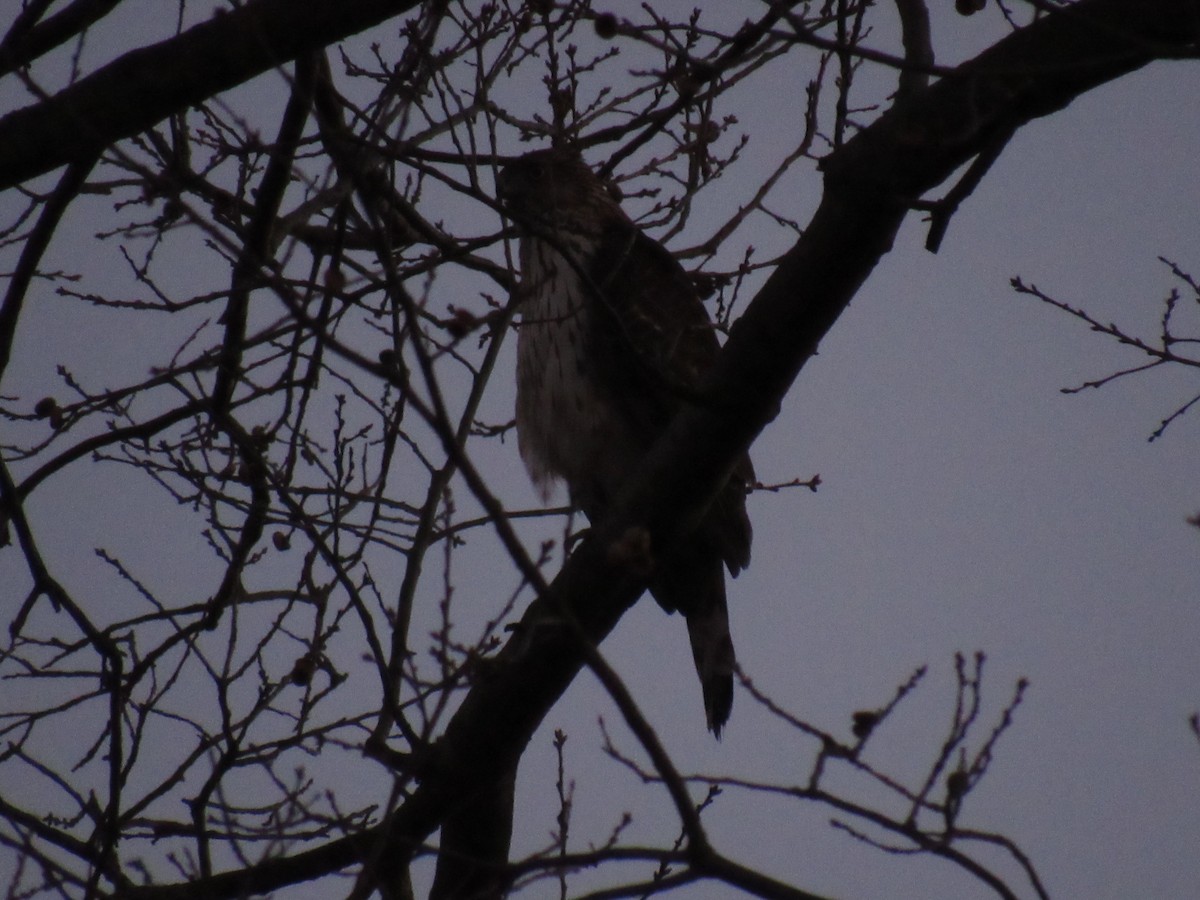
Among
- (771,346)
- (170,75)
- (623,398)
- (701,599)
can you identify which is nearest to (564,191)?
(623,398)

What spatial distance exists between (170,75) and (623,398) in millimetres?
2181

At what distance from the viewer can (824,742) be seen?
6.96 ft

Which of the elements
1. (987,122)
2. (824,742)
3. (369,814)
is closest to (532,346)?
(369,814)

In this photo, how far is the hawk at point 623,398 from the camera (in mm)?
4758

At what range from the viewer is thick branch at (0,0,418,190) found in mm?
2979

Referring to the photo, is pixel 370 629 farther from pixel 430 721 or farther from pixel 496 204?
pixel 496 204

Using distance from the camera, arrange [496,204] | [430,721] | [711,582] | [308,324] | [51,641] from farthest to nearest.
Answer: [711,582]
[51,641]
[496,204]
[430,721]
[308,324]

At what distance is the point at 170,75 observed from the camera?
302 centimetres

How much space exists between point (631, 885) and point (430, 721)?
56 centimetres

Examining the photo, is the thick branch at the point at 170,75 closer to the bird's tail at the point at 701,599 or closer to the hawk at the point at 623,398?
the hawk at the point at 623,398

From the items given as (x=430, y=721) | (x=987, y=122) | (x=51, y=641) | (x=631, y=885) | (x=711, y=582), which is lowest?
(x=631, y=885)

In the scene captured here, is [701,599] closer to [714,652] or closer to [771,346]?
[714,652]

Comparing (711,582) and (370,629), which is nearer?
(370,629)

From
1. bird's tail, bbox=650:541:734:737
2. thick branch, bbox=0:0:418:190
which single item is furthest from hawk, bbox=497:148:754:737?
thick branch, bbox=0:0:418:190
